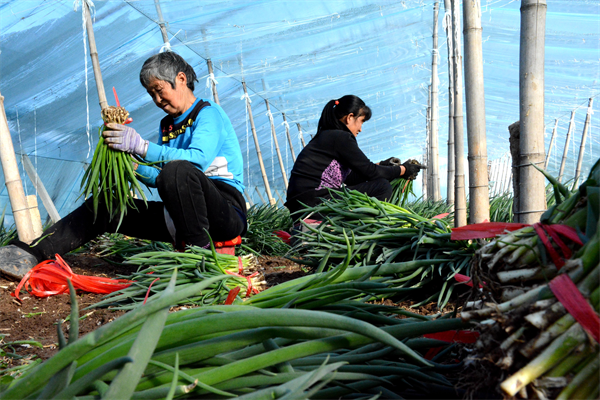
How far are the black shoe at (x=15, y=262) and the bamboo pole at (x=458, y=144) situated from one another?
2.30 meters

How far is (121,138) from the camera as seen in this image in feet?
7.02

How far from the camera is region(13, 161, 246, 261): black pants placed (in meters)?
2.23

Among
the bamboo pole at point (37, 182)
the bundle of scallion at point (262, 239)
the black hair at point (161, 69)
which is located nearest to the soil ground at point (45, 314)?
the bundle of scallion at point (262, 239)

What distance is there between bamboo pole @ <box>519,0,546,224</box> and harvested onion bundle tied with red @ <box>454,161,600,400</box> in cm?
106

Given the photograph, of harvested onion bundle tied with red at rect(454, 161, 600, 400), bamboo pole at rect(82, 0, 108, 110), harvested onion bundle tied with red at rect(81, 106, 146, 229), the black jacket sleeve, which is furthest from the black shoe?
harvested onion bundle tied with red at rect(454, 161, 600, 400)

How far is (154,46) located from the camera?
286 inches

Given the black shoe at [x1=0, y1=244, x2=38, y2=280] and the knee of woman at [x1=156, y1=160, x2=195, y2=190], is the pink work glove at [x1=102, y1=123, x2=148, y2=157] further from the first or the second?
the black shoe at [x1=0, y1=244, x2=38, y2=280]

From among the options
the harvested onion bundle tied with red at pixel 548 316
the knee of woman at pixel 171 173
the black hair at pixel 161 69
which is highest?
the black hair at pixel 161 69

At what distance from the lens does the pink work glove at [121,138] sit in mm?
2141

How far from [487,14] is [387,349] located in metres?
8.04

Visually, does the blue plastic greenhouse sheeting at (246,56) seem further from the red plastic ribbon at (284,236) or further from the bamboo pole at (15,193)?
the red plastic ribbon at (284,236)

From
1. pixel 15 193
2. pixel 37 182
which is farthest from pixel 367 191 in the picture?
pixel 37 182

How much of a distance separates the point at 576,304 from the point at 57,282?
2.23m

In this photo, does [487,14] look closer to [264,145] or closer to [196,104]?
[196,104]
